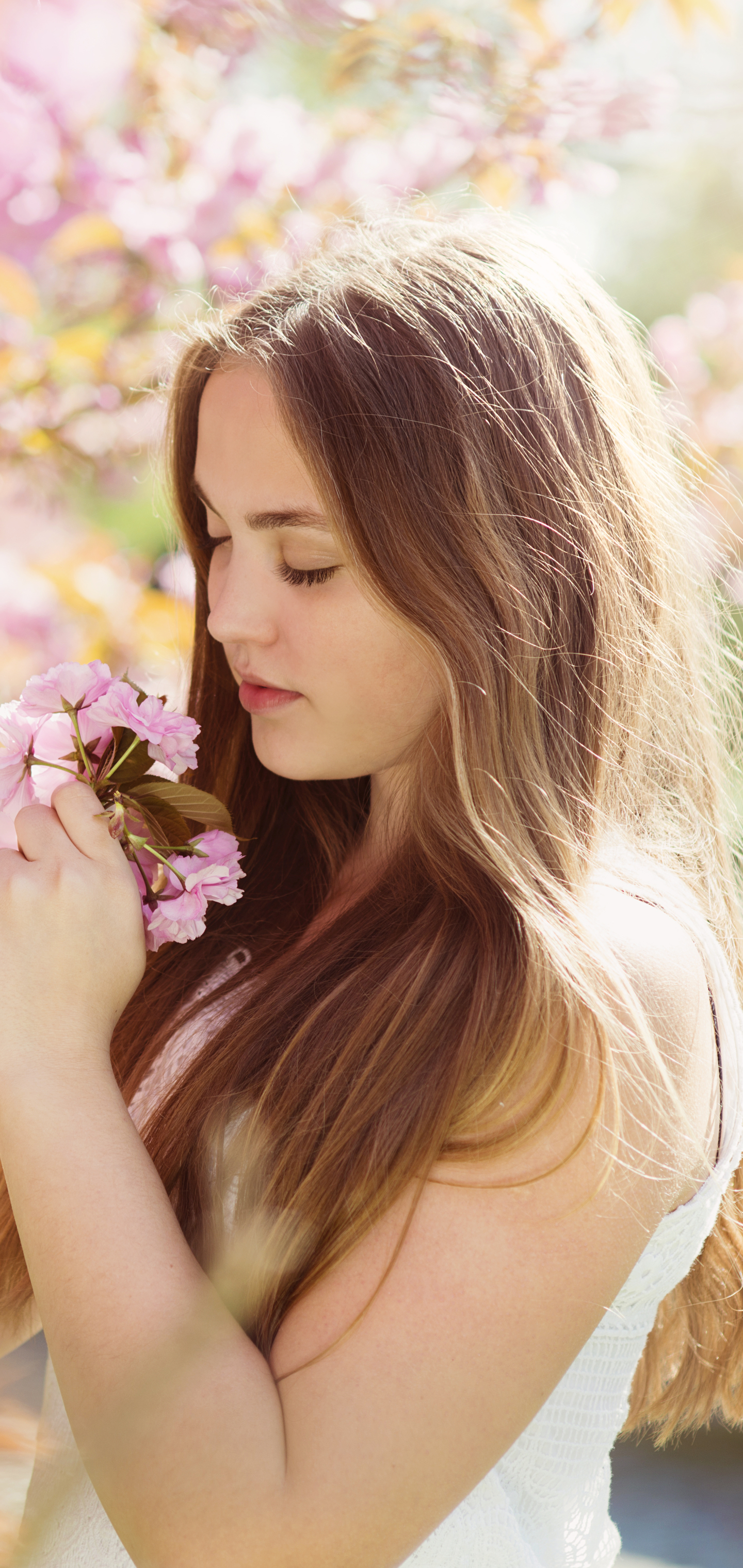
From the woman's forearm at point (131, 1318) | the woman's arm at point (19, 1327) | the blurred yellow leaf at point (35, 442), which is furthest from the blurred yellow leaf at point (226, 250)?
the woman's arm at point (19, 1327)

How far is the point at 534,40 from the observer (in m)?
0.56

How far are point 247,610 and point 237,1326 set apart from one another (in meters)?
0.59

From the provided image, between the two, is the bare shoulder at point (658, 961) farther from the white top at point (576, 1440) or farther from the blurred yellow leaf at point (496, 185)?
the blurred yellow leaf at point (496, 185)

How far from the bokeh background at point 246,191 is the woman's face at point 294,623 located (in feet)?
0.33

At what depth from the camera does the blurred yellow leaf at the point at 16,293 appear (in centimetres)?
95

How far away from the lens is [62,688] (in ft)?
3.07

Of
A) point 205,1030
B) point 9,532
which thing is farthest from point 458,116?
point 205,1030

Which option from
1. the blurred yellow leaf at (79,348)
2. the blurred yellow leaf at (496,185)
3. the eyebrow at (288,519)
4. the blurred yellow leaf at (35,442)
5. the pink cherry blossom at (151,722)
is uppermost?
the blurred yellow leaf at (496,185)

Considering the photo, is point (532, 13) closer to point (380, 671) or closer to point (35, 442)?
point (380, 671)

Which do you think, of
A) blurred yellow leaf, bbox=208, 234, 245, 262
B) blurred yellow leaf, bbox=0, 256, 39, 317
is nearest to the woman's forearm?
blurred yellow leaf, bbox=0, 256, 39, 317

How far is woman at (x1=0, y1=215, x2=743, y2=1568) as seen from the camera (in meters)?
0.81

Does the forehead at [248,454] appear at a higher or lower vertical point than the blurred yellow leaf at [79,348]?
lower

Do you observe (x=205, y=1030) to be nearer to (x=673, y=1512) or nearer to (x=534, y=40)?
(x=534, y=40)

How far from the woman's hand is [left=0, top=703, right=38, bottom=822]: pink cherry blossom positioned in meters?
0.04
